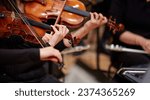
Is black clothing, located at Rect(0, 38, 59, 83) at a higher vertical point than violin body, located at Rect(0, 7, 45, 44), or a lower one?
lower

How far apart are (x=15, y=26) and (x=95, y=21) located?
1.06 ft

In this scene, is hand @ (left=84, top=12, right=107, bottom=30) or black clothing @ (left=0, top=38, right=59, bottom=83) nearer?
black clothing @ (left=0, top=38, right=59, bottom=83)

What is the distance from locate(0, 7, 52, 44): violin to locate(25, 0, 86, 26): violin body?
35 mm

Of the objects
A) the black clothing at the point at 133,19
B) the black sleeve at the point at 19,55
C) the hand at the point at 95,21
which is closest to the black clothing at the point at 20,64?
the black sleeve at the point at 19,55

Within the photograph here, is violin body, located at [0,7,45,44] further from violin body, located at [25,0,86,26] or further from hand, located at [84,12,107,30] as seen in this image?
hand, located at [84,12,107,30]

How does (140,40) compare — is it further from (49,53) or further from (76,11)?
(49,53)

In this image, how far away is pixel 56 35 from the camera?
132 centimetres

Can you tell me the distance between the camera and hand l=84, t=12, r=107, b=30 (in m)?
1.40

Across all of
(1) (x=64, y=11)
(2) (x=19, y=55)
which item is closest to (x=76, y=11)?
(1) (x=64, y=11)

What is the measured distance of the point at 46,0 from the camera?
4.35ft

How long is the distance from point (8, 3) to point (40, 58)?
0.72 feet

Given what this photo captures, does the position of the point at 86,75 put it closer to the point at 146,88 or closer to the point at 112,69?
the point at 112,69

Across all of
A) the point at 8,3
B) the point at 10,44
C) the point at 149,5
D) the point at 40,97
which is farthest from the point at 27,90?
the point at 149,5

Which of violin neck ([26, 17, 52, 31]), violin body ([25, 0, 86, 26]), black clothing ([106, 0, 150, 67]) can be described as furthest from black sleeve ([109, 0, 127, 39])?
violin neck ([26, 17, 52, 31])
